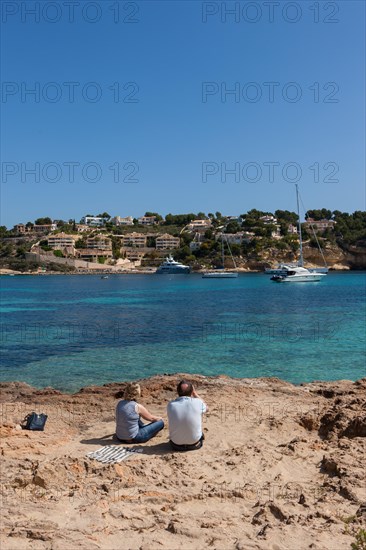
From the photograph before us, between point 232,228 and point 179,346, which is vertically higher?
point 232,228

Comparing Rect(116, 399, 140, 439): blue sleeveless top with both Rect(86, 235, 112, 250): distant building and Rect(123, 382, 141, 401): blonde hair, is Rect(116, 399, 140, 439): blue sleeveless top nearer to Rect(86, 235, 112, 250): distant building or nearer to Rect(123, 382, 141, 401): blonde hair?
Rect(123, 382, 141, 401): blonde hair

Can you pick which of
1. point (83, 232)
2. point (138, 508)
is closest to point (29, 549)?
point (138, 508)

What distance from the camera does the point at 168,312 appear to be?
119ft

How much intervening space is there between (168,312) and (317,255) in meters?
98.8

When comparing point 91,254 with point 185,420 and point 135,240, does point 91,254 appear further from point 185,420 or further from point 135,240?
point 185,420

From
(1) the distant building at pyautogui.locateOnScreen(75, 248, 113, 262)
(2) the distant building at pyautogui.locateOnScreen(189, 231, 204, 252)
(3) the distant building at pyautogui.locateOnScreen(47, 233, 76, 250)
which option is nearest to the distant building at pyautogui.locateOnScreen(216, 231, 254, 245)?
(2) the distant building at pyautogui.locateOnScreen(189, 231, 204, 252)

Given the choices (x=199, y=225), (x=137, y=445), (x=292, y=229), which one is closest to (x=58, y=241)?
(x=199, y=225)

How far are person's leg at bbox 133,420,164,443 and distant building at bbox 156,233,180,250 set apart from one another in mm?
161510

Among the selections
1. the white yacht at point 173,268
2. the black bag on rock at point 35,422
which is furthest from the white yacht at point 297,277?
the black bag on rock at point 35,422

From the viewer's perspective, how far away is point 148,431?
7.22 metres

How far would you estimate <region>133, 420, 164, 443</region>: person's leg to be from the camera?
7.14 metres

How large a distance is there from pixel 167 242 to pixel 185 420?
538 feet

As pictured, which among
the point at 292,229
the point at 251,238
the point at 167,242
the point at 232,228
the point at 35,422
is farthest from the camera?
the point at 167,242

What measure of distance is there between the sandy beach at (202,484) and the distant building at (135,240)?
170 m
